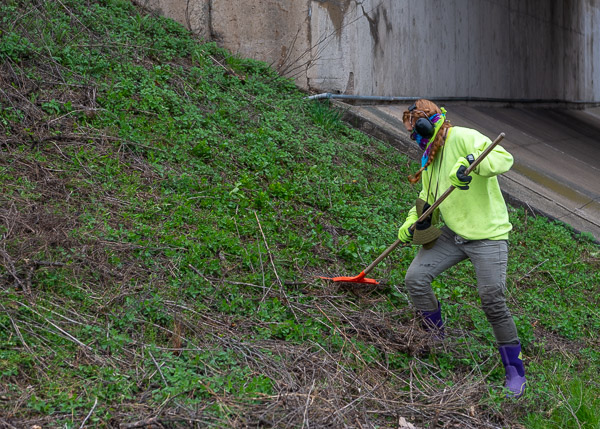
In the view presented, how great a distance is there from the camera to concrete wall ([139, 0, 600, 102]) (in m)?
9.20

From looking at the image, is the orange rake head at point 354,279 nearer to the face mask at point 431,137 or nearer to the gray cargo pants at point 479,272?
the gray cargo pants at point 479,272

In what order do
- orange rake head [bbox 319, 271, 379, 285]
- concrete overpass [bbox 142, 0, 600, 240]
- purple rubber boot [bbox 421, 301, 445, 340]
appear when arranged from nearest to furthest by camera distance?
purple rubber boot [bbox 421, 301, 445, 340], orange rake head [bbox 319, 271, 379, 285], concrete overpass [bbox 142, 0, 600, 240]

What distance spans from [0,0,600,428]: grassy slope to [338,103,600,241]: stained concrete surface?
57 centimetres

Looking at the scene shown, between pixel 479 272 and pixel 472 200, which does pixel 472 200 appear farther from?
pixel 479 272

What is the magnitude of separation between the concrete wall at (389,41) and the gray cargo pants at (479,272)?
530cm

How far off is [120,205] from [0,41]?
2.68m

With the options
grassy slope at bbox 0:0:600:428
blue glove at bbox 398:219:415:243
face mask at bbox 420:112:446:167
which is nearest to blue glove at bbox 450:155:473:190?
face mask at bbox 420:112:446:167

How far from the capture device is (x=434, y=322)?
4777 mm

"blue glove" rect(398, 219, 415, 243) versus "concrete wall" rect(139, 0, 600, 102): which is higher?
"concrete wall" rect(139, 0, 600, 102)

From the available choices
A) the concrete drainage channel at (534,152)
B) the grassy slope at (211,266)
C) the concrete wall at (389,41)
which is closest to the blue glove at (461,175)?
the grassy slope at (211,266)

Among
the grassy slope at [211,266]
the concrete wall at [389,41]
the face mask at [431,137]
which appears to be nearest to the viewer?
the grassy slope at [211,266]

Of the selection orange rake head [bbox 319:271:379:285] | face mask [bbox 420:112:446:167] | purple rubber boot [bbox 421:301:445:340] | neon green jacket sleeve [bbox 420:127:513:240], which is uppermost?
face mask [bbox 420:112:446:167]

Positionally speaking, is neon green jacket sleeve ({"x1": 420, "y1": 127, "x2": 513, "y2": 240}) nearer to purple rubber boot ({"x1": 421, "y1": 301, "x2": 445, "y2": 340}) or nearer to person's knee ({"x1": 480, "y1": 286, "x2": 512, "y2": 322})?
person's knee ({"x1": 480, "y1": 286, "x2": 512, "y2": 322})

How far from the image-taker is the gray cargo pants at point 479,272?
14.4ft
